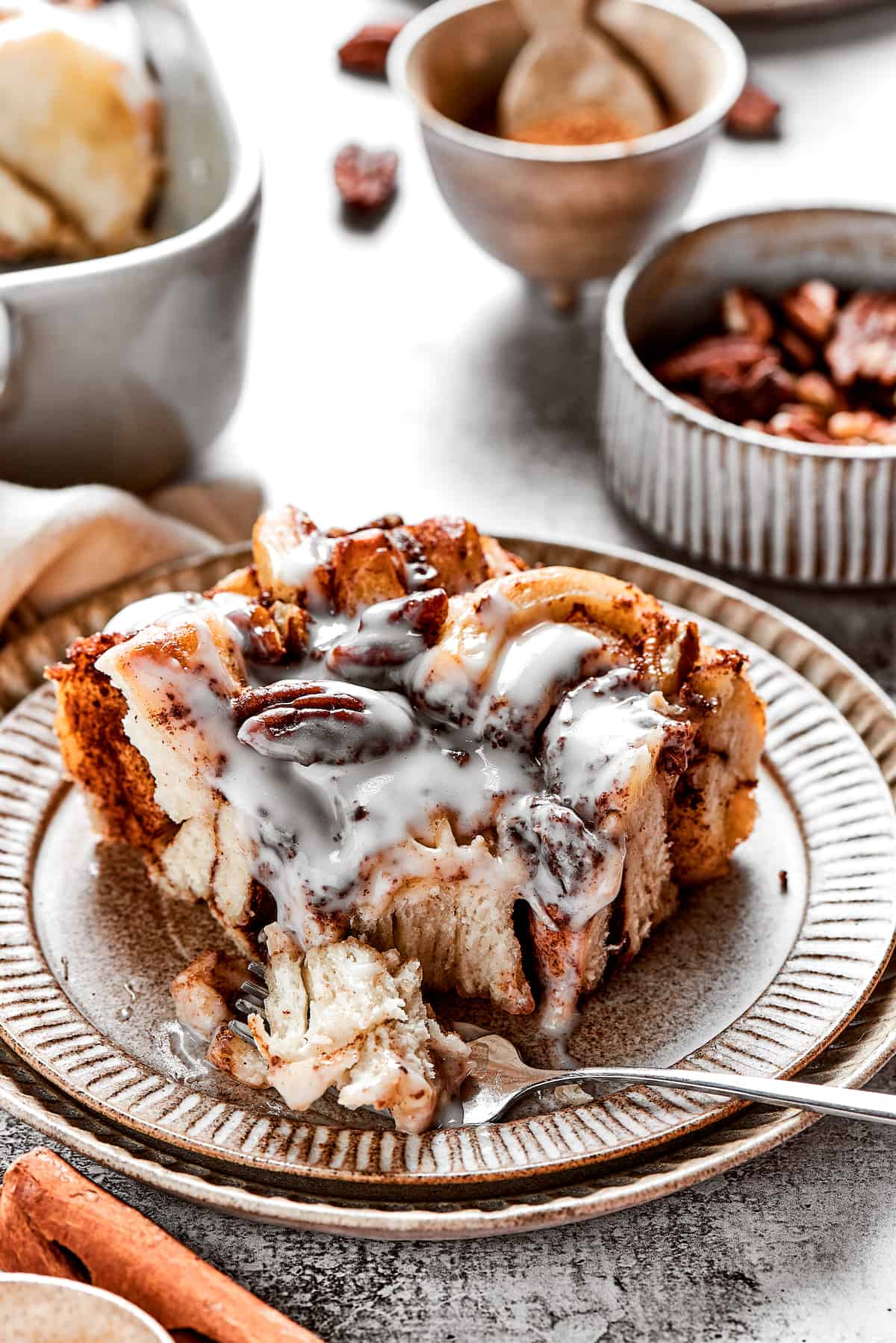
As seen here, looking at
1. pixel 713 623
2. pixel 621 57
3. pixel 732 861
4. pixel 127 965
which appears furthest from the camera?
pixel 621 57

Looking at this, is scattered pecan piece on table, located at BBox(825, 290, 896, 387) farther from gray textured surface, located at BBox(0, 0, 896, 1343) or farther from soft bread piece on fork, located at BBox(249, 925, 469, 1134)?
soft bread piece on fork, located at BBox(249, 925, 469, 1134)

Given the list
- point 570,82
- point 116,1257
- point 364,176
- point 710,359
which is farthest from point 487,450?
point 116,1257

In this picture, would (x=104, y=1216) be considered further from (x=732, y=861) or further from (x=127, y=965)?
(x=732, y=861)

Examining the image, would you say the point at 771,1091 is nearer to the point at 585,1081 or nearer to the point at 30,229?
the point at 585,1081

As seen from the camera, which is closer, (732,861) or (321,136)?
(732,861)

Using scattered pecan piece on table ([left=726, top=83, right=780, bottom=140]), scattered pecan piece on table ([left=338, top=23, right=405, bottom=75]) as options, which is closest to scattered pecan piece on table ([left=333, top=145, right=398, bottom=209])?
scattered pecan piece on table ([left=338, top=23, right=405, bottom=75])

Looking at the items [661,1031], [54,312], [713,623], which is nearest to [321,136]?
[54,312]

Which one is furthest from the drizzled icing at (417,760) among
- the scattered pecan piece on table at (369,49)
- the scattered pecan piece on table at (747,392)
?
the scattered pecan piece on table at (369,49)
